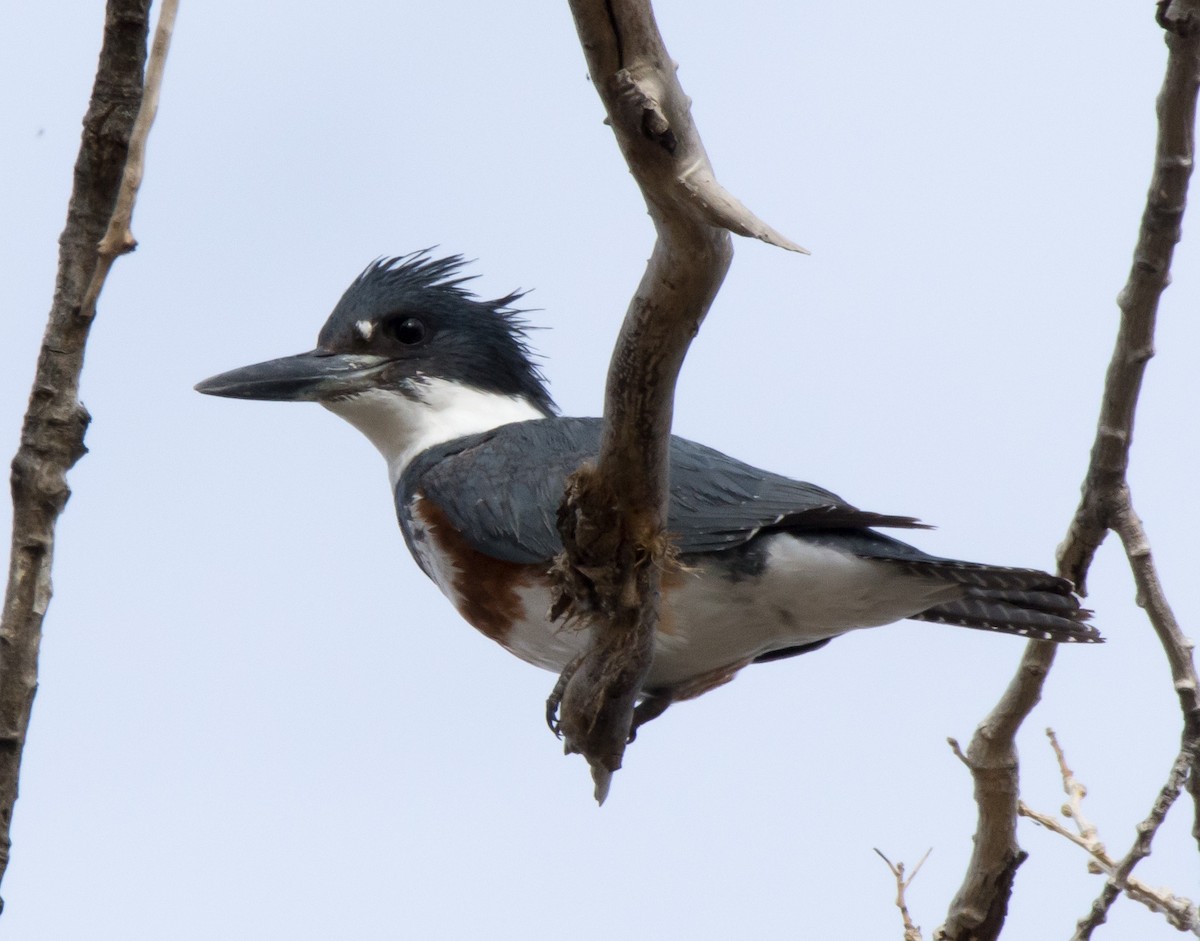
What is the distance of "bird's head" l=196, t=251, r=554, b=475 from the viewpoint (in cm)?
436

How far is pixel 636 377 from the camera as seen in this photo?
→ 2.11 meters

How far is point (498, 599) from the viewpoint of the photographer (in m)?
3.69

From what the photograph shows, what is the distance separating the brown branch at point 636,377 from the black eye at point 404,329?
186 cm

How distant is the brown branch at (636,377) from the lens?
1.77m

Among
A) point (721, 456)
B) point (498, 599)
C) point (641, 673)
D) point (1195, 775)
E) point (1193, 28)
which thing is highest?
point (1193, 28)

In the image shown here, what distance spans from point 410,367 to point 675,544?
1.72m

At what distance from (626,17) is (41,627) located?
1.18 meters

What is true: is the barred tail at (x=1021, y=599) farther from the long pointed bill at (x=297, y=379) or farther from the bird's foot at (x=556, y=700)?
the long pointed bill at (x=297, y=379)

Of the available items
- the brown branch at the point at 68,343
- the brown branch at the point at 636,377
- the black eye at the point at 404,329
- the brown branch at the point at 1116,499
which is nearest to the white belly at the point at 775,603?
the brown branch at the point at 1116,499

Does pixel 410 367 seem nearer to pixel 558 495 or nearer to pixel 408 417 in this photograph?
pixel 408 417

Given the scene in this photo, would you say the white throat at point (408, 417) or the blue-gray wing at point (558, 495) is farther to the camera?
the white throat at point (408, 417)

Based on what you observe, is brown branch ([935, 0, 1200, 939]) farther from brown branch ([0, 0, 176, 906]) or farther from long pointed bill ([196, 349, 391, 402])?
long pointed bill ([196, 349, 391, 402])

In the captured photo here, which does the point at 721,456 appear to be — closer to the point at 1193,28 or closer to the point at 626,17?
the point at 1193,28

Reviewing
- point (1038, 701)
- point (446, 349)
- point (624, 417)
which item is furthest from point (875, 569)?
point (446, 349)
